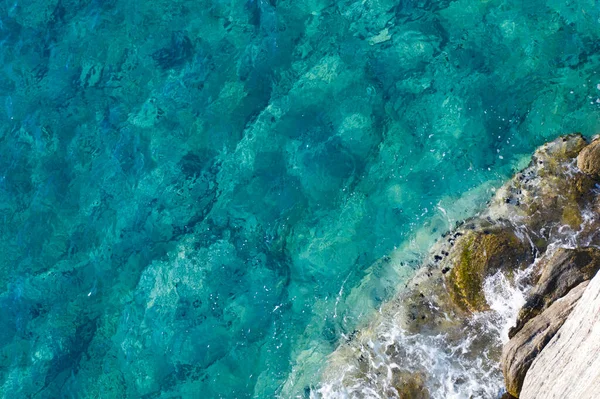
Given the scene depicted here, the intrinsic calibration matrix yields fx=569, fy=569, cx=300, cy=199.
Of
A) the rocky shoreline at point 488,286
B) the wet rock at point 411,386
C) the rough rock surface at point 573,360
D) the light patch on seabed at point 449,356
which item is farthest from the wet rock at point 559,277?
the wet rock at point 411,386

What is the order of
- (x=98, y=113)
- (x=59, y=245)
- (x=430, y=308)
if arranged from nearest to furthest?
(x=430, y=308), (x=59, y=245), (x=98, y=113)

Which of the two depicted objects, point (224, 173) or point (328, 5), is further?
point (328, 5)

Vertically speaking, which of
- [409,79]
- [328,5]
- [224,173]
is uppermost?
[328,5]

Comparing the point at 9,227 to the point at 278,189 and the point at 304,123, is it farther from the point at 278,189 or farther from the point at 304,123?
the point at 304,123

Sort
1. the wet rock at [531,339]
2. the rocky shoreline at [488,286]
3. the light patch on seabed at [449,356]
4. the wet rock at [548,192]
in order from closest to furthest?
the wet rock at [531,339]
the rocky shoreline at [488,286]
the light patch on seabed at [449,356]
the wet rock at [548,192]

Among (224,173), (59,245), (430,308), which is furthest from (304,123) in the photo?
(59,245)

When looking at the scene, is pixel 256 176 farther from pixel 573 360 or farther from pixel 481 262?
pixel 573 360

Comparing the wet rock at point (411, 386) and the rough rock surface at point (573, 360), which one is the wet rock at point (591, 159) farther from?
the wet rock at point (411, 386)
